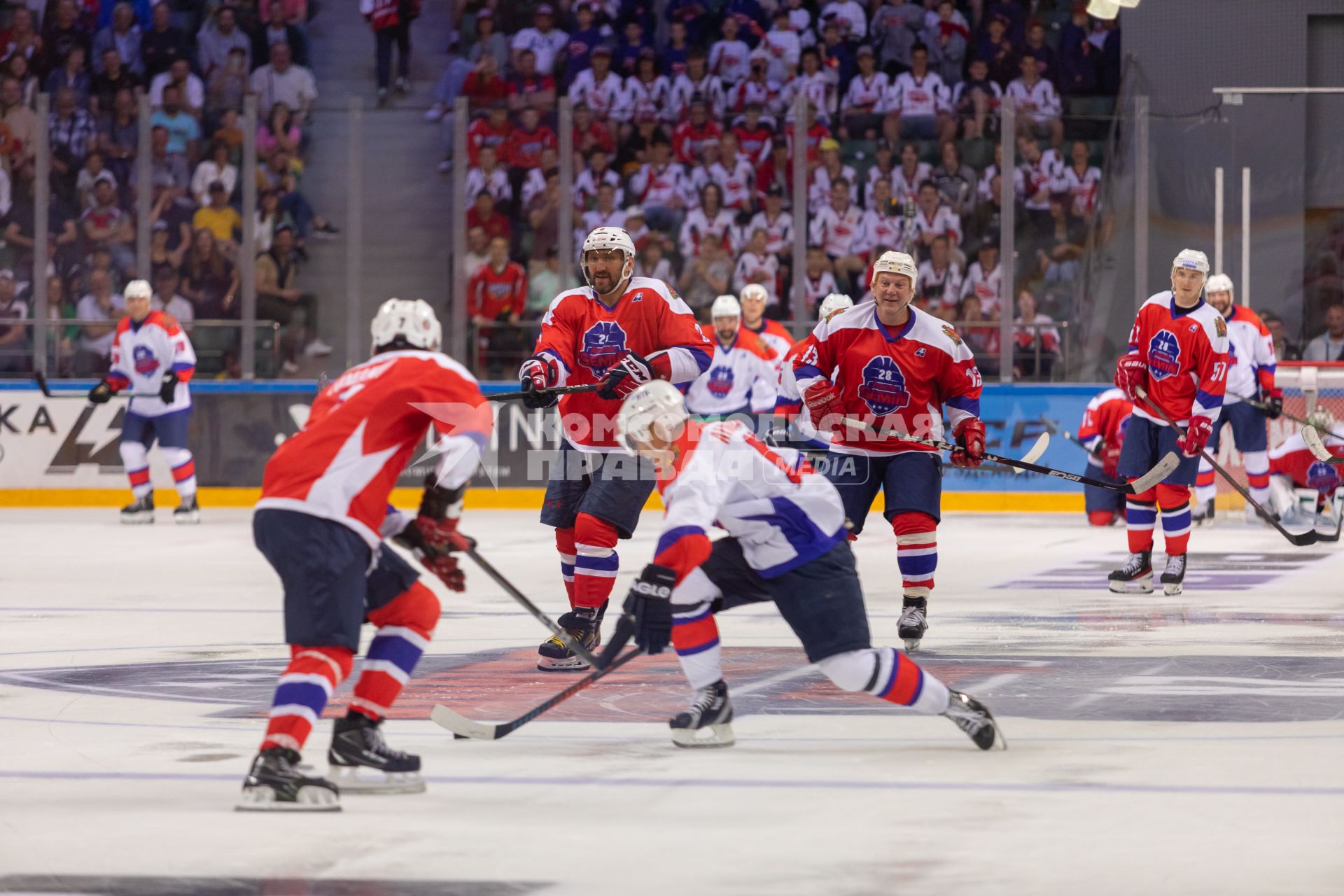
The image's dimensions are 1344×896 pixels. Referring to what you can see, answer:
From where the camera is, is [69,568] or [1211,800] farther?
[69,568]

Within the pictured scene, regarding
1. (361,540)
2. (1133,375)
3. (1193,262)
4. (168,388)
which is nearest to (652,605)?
(361,540)

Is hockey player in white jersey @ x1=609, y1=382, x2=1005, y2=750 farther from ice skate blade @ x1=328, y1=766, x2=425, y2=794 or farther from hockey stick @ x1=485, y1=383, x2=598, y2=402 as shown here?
hockey stick @ x1=485, y1=383, x2=598, y2=402

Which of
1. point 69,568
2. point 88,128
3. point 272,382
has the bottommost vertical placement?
point 69,568

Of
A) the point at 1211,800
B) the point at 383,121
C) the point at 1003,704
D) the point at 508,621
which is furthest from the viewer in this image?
the point at 383,121

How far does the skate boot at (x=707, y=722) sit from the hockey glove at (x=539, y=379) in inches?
59.3

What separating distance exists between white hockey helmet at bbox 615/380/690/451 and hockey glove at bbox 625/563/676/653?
29 centimetres

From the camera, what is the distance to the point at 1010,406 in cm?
1265

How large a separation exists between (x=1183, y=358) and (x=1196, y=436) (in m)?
0.35

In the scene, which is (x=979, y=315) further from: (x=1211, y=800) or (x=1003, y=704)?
(x=1211, y=800)

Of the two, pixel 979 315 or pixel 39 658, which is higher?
pixel 979 315

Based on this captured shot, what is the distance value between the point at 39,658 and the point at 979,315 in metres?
7.63

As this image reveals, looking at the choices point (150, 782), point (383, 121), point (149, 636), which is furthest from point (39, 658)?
point (383, 121)

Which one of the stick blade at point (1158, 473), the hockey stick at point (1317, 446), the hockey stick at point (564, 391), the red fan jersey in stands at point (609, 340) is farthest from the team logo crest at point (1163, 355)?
the hockey stick at point (564, 391)

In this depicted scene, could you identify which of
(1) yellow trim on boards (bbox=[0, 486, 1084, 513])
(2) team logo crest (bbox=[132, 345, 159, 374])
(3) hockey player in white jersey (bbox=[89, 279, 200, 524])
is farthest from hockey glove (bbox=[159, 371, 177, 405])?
(1) yellow trim on boards (bbox=[0, 486, 1084, 513])
